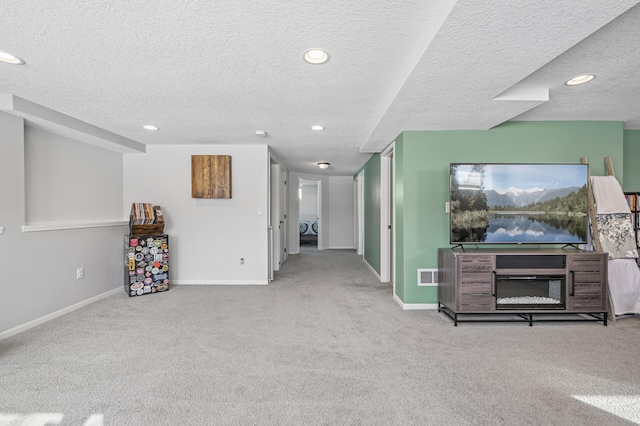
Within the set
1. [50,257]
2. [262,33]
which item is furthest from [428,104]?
[50,257]

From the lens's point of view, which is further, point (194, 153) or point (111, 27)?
point (194, 153)

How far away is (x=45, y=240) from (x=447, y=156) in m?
4.53

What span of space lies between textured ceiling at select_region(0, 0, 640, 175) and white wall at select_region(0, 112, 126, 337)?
369mm

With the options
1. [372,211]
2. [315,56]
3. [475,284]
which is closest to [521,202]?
[475,284]

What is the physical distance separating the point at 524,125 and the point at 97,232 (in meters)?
5.46

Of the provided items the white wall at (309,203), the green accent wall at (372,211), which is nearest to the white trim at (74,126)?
the green accent wall at (372,211)

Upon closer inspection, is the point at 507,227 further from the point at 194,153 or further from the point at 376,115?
the point at 194,153

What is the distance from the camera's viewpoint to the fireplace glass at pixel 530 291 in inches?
120

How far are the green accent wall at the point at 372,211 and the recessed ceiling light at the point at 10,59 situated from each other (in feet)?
14.5

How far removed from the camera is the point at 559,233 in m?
3.23

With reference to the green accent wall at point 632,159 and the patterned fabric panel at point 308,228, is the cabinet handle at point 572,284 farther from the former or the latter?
the patterned fabric panel at point 308,228

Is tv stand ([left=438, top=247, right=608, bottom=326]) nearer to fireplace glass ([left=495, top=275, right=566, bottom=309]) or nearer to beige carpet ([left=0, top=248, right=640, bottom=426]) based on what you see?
fireplace glass ([left=495, top=275, right=566, bottom=309])

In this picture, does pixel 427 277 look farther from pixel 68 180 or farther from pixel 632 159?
pixel 68 180

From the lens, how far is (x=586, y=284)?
10.0ft
